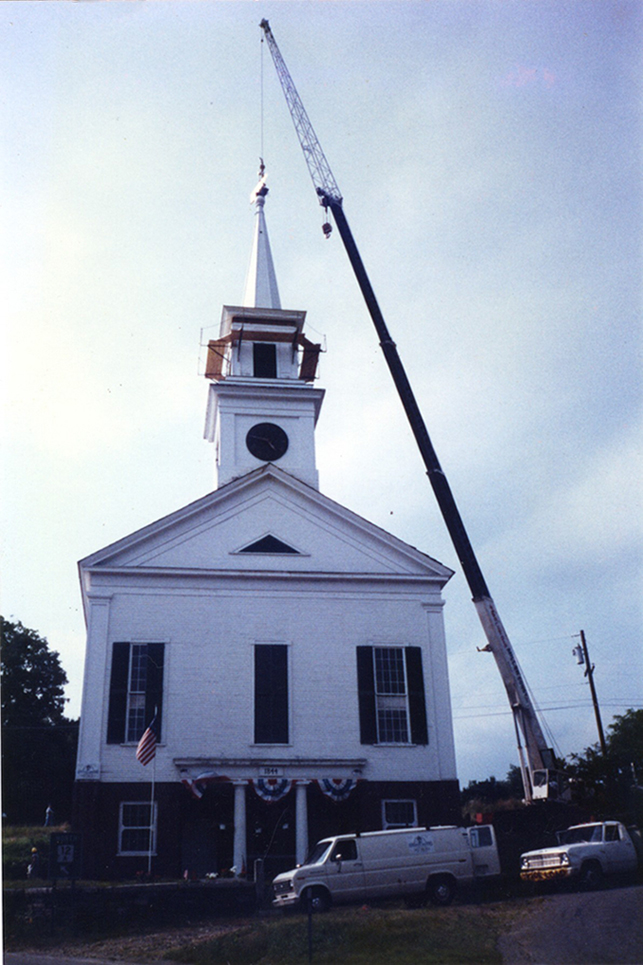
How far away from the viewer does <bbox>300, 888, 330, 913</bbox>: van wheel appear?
18625 millimetres

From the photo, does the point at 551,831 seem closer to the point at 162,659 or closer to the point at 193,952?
the point at 193,952

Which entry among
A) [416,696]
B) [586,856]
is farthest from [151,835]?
[586,856]

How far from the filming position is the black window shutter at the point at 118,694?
24.0 m

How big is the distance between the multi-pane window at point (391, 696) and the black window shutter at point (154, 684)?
19.8 ft

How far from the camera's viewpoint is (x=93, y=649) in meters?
24.8

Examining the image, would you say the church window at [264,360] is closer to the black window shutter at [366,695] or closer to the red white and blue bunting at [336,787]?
the black window shutter at [366,695]

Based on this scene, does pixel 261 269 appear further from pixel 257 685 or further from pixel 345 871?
pixel 345 871

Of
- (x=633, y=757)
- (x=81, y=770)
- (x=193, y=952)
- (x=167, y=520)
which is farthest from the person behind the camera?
(x=633, y=757)

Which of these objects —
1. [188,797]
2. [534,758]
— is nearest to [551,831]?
[534,758]

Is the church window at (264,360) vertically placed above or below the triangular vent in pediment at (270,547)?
above

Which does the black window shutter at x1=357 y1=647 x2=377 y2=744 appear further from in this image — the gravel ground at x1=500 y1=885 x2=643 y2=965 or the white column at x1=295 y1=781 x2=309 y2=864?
the gravel ground at x1=500 y1=885 x2=643 y2=965

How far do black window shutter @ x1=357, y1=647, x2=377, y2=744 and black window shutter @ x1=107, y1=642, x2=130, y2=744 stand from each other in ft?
21.2

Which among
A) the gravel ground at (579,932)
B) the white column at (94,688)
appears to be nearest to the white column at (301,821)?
the white column at (94,688)

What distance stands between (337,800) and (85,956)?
9409 mm
